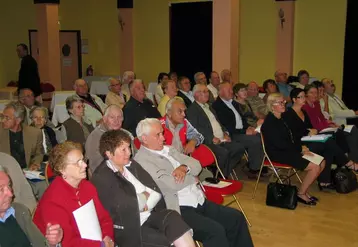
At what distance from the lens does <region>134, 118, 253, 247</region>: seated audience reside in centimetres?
324

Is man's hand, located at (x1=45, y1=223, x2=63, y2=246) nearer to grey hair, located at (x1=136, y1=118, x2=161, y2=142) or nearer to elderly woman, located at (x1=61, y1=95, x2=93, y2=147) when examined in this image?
grey hair, located at (x1=136, y1=118, x2=161, y2=142)

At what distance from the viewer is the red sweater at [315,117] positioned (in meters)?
6.14

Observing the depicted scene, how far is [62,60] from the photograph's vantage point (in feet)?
44.3

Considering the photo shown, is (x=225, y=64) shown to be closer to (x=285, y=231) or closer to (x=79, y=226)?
(x=285, y=231)

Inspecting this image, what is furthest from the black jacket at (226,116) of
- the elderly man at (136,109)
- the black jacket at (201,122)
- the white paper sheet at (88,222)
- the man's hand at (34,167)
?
the white paper sheet at (88,222)

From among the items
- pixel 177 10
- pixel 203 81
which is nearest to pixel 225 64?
pixel 203 81

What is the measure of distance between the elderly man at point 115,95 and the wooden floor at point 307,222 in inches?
102

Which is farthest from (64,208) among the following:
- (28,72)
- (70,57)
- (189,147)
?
(70,57)

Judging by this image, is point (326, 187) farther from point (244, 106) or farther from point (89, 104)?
point (89, 104)

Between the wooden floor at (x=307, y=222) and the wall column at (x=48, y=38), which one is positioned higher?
the wall column at (x=48, y=38)

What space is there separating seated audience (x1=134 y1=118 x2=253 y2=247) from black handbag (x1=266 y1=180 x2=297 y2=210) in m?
1.64

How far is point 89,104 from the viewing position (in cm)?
643

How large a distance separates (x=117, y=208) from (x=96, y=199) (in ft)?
0.60

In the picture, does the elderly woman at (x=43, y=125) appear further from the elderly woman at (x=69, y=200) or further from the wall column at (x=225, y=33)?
the wall column at (x=225, y=33)
